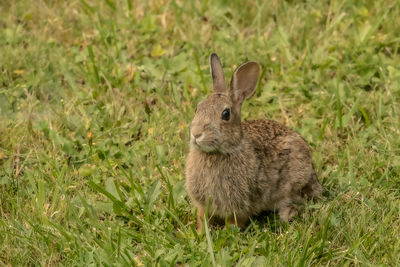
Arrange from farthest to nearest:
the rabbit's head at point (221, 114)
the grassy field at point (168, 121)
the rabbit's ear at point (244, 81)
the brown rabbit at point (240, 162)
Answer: the rabbit's ear at point (244, 81)
the brown rabbit at point (240, 162)
the rabbit's head at point (221, 114)
the grassy field at point (168, 121)

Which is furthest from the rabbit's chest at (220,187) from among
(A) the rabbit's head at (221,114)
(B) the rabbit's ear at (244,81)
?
(B) the rabbit's ear at (244,81)

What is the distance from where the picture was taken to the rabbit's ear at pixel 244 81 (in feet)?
15.2

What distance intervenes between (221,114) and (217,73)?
0.42 m

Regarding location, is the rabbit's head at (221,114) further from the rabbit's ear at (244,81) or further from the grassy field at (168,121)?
the grassy field at (168,121)

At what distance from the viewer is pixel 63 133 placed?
209 inches

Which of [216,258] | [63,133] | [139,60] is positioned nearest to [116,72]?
[139,60]

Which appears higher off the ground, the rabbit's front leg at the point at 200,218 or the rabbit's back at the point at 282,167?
the rabbit's back at the point at 282,167

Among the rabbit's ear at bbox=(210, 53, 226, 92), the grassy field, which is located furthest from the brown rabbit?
the grassy field

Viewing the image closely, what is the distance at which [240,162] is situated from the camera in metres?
4.50

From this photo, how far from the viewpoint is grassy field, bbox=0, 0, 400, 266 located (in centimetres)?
411

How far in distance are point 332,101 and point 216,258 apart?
2.19 metres

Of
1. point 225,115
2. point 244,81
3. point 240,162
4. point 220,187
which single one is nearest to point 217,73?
point 244,81

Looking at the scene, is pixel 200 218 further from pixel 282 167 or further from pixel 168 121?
pixel 168 121

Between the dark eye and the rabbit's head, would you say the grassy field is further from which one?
the dark eye
